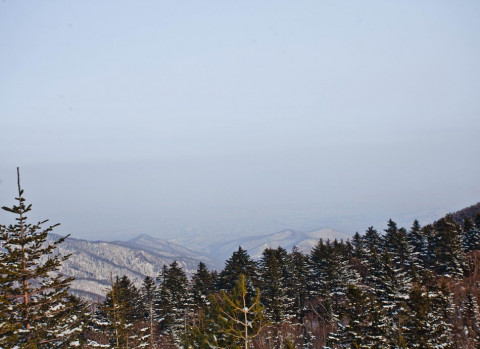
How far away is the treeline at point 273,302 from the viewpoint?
20.2 meters

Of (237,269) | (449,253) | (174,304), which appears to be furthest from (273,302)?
(449,253)

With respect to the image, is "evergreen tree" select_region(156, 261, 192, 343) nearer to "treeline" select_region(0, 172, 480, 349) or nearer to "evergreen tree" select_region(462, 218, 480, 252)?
"treeline" select_region(0, 172, 480, 349)

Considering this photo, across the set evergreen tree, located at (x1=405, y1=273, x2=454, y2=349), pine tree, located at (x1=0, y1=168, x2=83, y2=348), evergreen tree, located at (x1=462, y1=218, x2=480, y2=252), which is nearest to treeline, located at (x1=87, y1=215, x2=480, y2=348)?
evergreen tree, located at (x1=405, y1=273, x2=454, y2=349)

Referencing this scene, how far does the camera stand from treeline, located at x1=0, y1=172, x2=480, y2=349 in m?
20.2

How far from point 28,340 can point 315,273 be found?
44580 millimetres

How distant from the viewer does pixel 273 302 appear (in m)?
46.8

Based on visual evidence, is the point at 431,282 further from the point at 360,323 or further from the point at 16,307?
the point at 16,307

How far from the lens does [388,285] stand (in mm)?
40000

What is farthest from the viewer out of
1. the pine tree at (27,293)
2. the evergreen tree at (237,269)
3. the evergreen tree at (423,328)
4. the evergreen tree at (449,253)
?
the evergreen tree at (449,253)

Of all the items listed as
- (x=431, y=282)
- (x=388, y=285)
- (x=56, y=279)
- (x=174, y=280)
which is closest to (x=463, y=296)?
(x=431, y=282)

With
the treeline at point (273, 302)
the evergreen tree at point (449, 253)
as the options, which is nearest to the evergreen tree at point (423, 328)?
the treeline at point (273, 302)

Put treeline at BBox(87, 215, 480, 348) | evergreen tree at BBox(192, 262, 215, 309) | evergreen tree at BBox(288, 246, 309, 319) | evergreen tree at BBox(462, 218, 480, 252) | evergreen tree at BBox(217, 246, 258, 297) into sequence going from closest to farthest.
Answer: treeline at BBox(87, 215, 480, 348), evergreen tree at BBox(217, 246, 258, 297), evergreen tree at BBox(288, 246, 309, 319), evergreen tree at BBox(192, 262, 215, 309), evergreen tree at BBox(462, 218, 480, 252)

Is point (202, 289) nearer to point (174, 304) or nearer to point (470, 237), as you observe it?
point (174, 304)

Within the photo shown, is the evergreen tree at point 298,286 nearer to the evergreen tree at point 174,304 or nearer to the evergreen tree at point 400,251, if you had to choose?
the evergreen tree at point 174,304
